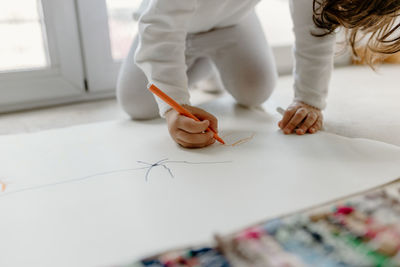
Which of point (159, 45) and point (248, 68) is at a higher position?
point (159, 45)

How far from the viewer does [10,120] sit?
868mm

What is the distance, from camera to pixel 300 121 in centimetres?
64

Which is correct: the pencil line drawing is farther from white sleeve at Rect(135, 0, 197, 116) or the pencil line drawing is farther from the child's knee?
the child's knee

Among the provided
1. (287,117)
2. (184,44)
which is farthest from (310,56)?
(184,44)

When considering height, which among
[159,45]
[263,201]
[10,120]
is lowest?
[10,120]

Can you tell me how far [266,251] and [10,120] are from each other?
2.43 feet

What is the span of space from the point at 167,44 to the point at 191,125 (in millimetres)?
145

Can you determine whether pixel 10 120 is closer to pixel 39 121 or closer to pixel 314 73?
pixel 39 121

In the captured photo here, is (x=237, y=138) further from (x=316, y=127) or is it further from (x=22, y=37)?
(x=22, y=37)

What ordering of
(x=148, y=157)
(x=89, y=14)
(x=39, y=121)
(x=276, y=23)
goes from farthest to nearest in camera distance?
(x=276, y=23) < (x=89, y=14) < (x=39, y=121) < (x=148, y=157)

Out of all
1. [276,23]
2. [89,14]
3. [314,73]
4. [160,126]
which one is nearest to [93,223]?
[160,126]

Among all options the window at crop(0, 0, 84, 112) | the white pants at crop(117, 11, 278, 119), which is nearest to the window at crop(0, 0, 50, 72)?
the window at crop(0, 0, 84, 112)

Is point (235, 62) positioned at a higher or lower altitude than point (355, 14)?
lower

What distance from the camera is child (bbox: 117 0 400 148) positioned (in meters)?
0.60
